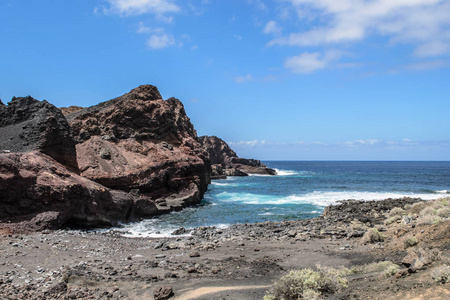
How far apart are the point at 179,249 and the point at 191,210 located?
1335 cm

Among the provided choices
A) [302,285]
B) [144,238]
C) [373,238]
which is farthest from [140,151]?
[302,285]

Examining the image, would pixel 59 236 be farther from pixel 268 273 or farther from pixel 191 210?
pixel 191 210

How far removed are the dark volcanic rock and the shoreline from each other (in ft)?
23.6

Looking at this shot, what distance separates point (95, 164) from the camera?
86.0 ft

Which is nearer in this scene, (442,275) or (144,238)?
(442,275)

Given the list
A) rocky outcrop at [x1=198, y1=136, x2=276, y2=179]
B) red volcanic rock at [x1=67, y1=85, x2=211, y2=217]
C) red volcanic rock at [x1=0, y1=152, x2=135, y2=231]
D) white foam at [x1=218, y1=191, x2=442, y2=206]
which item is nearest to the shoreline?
red volcanic rock at [x1=0, y1=152, x2=135, y2=231]

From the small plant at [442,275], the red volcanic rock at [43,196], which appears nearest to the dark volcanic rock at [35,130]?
the red volcanic rock at [43,196]

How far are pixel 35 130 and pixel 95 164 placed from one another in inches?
252

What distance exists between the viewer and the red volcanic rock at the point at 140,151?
86.9ft

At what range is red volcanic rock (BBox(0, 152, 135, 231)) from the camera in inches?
600

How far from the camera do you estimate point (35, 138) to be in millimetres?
20141

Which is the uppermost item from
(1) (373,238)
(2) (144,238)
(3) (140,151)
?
(3) (140,151)

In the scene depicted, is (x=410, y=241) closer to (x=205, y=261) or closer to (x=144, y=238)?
(x=205, y=261)

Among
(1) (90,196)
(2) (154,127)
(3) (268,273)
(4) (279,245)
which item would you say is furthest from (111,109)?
(3) (268,273)
